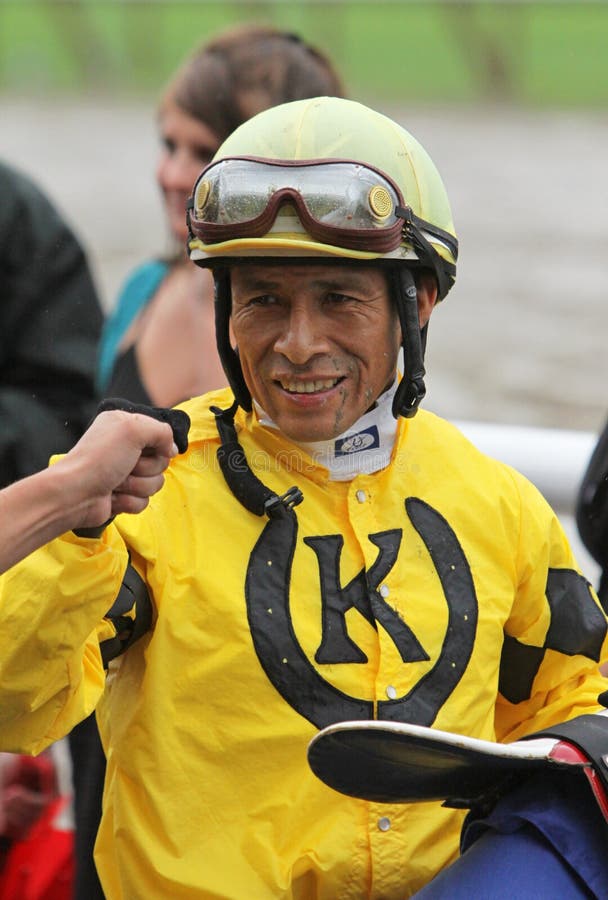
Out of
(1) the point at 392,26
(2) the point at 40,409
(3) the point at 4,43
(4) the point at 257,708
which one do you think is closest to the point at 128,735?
(4) the point at 257,708

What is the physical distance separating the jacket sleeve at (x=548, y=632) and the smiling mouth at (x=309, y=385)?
0.46 m

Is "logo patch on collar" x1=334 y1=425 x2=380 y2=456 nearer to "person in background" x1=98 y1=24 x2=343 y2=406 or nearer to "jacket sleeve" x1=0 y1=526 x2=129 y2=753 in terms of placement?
"jacket sleeve" x1=0 y1=526 x2=129 y2=753

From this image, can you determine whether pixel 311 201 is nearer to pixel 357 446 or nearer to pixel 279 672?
pixel 357 446

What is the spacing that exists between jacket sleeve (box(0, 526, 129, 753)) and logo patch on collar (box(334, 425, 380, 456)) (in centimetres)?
52

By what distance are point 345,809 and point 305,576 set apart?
1.32 ft

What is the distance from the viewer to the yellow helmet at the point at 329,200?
250cm

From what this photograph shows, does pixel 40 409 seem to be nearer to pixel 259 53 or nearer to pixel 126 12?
pixel 259 53

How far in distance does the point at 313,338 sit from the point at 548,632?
731mm

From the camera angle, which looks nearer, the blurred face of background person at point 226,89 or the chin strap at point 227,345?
the chin strap at point 227,345

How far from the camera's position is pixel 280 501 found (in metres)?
2.62

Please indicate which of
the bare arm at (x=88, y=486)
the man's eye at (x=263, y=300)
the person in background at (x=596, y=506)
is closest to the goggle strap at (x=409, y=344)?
the man's eye at (x=263, y=300)

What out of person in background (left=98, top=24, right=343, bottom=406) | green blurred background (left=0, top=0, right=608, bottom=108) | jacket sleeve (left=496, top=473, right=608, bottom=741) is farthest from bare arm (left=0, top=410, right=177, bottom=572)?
green blurred background (left=0, top=0, right=608, bottom=108)

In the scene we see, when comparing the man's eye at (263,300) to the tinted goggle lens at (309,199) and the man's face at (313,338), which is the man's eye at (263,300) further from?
the tinted goggle lens at (309,199)

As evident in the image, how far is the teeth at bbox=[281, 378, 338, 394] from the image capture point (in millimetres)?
2594
